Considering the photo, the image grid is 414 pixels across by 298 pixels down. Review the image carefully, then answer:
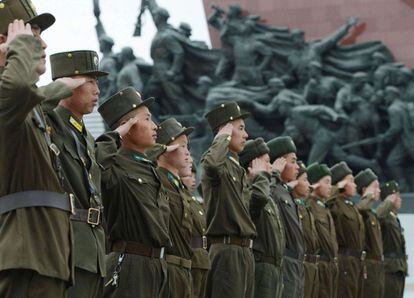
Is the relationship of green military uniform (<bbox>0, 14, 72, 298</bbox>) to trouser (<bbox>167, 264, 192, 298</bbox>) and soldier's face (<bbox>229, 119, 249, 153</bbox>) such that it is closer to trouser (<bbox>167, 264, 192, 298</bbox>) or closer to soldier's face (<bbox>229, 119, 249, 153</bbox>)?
trouser (<bbox>167, 264, 192, 298</bbox>)

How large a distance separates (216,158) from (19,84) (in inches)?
106

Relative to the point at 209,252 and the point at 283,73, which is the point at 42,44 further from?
the point at 283,73

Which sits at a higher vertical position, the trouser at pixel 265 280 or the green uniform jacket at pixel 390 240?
the trouser at pixel 265 280

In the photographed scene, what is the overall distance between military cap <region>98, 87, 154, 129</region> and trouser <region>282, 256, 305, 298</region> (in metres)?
2.40

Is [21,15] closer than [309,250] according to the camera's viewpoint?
Yes

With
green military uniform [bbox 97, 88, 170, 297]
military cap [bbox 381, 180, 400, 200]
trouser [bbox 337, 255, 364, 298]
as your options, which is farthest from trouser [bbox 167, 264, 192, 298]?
military cap [bbox 381, 180, 400, 200]

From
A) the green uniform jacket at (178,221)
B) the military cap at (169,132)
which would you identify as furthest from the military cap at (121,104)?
the military cap at (169,132)

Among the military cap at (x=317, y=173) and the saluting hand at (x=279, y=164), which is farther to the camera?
the military cap at (x=317, y=173)

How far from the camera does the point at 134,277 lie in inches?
168

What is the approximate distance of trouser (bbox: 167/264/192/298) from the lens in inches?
191

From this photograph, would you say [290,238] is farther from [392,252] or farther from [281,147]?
[392,252]

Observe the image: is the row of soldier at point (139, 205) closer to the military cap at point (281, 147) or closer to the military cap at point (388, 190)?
the military cap at point (281, 147)

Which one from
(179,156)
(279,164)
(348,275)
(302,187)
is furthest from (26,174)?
(348,275)

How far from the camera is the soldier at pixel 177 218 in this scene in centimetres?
488
